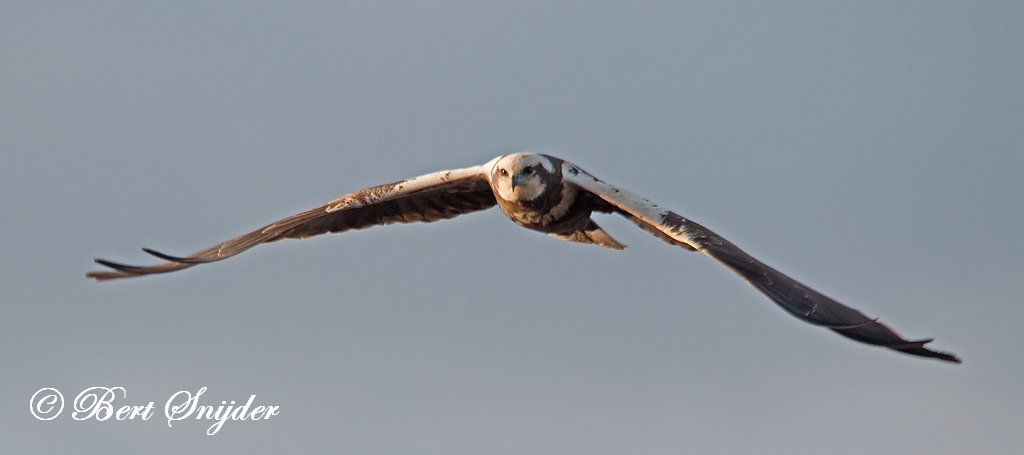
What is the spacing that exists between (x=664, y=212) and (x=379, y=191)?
Answer: 143 inches

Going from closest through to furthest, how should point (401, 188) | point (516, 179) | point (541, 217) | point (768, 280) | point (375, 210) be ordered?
point (768, 280), point (516, 179), point (541, 217), point (401, 188), point (375, 210)

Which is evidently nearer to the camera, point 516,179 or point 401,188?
point 516,179

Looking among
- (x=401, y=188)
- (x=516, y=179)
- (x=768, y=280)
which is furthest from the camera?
(x=401, y=188)

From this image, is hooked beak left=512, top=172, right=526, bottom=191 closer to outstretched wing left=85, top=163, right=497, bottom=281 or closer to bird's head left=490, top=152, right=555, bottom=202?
bird's head left=490, top=152, right=555, bottom=202

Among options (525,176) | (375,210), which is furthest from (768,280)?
(375,210)

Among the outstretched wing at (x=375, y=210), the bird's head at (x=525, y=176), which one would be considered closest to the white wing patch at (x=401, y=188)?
the outstretched wing at (x=375, y=210)

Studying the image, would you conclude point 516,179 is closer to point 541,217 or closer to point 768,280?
point 541,217

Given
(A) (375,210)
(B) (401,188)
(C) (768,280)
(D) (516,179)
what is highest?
(D) (516,179)

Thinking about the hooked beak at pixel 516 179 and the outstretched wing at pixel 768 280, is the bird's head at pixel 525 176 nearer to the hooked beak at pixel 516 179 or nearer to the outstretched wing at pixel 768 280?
the hooked beak at pixel 516 179

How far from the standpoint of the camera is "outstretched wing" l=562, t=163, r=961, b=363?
11.7 metres

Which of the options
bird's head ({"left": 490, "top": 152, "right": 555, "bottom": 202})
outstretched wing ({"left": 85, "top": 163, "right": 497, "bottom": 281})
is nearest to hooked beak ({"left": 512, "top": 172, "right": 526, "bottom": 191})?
bird's head ({"left": 490, "top": 152, "right": 555, "bottom": 202})

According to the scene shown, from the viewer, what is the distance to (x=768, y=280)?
12.3m

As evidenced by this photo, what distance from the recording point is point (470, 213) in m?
15.9

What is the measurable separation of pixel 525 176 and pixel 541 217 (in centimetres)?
61
